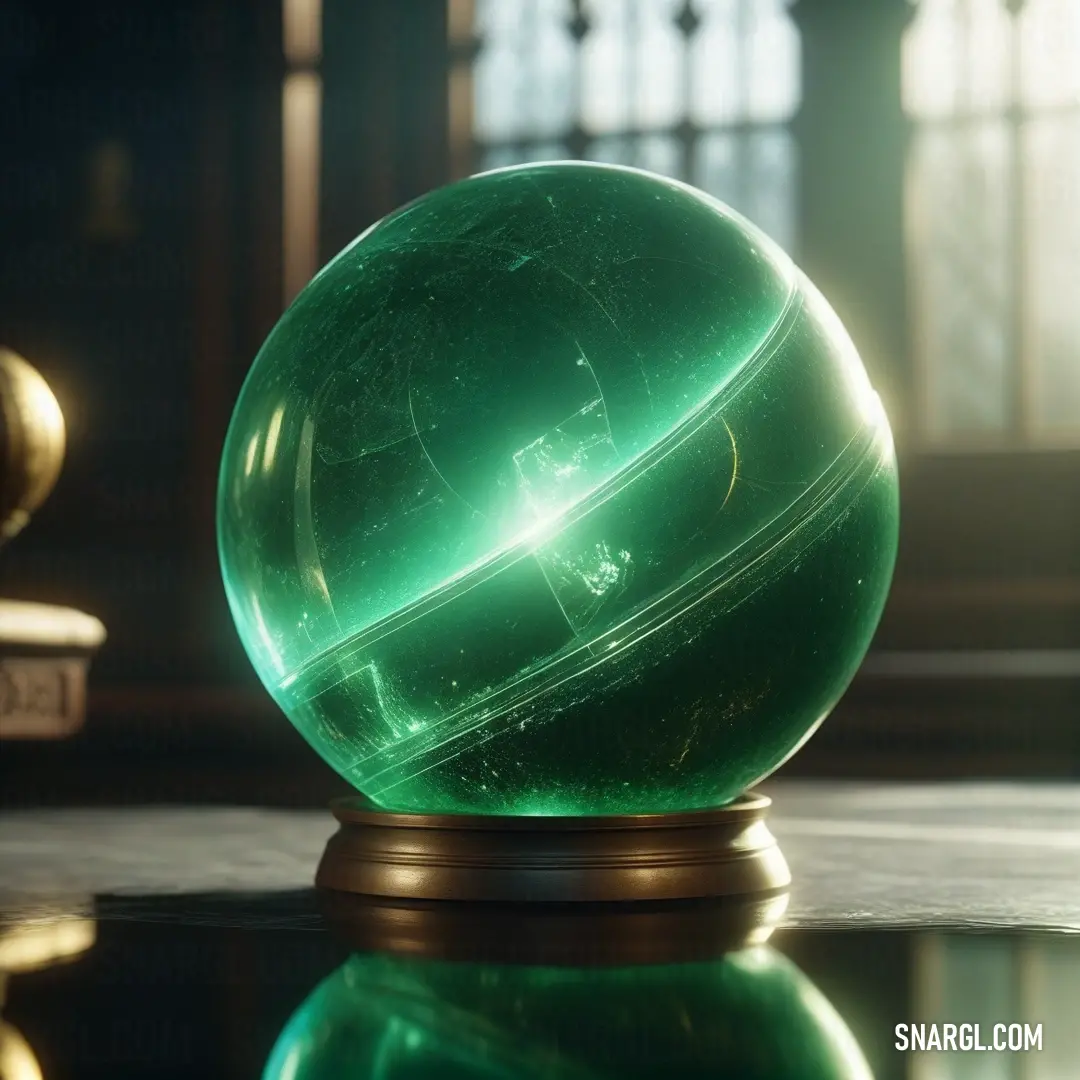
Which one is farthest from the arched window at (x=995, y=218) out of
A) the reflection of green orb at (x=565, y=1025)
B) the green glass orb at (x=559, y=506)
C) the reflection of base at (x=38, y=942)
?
the reflection of green orb at (x=565, y=1025)

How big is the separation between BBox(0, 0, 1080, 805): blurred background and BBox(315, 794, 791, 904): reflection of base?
546 cm

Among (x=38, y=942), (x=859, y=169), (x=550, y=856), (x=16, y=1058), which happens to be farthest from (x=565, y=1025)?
(x=859, y=169)

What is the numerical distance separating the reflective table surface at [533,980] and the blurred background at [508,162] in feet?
17.4

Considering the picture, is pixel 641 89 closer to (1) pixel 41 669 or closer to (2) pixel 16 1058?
(1) pixel 41 669

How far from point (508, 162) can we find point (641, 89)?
0.82 m

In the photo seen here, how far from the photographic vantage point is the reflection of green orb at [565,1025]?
44.8 inches

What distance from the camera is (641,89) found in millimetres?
9109

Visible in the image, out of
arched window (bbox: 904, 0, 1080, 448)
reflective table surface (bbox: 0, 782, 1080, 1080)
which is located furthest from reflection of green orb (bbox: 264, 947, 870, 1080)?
arched window (bbox: 904, 0, 1080, 448)

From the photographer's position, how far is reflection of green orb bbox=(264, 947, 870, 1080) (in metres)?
1.14

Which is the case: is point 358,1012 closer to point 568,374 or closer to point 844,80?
point 568,374

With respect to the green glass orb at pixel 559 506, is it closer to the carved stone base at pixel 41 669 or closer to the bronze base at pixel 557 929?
the bronze base at pixel 557 929

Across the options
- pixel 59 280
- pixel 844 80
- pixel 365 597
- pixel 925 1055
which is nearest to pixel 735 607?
pixel 365 597

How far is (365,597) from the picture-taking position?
71.6 inches

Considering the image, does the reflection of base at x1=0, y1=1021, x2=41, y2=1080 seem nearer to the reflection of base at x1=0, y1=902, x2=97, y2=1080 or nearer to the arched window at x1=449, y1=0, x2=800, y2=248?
the reflection of base at x1=0, y1=902, x2=97, y2=1080
